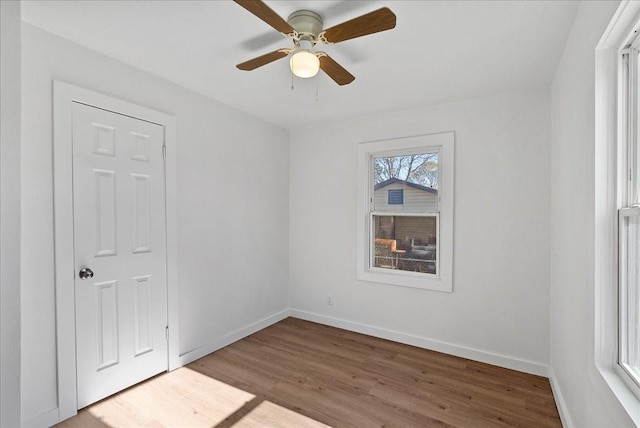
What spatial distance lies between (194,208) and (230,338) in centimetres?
144

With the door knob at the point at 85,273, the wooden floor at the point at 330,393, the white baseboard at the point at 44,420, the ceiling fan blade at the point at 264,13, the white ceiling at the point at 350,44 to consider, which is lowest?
the wooden floor at the point at 330,393

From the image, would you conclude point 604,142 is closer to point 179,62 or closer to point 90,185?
point 179,62

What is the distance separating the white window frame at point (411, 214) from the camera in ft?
10.3

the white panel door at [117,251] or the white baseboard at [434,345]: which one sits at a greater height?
the white panel door at [117,251]

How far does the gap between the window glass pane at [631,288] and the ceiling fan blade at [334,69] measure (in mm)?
1625

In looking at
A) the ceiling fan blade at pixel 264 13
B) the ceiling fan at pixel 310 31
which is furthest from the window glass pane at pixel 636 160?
the ceiling fan blade at pixel 264 13

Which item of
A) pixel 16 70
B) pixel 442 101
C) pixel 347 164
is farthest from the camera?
pixel 347 164

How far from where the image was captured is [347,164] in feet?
12.2

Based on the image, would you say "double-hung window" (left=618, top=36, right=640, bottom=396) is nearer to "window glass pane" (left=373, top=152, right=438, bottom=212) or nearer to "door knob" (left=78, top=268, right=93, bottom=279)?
"window glass pane" (left=373, top=152, right=438, bottom=212)

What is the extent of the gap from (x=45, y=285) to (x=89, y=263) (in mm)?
269

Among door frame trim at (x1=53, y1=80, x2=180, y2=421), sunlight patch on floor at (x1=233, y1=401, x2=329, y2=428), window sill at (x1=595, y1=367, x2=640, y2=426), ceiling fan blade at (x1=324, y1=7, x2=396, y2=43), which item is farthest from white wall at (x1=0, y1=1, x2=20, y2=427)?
window sill at (x1=595, y1=367, x2=640, y2=426)

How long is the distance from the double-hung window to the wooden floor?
3.79ft

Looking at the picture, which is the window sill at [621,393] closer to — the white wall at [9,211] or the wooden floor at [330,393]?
the wooden floor at [330,393]

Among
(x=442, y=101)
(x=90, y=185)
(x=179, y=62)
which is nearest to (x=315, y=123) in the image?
(x=442, y=101)
